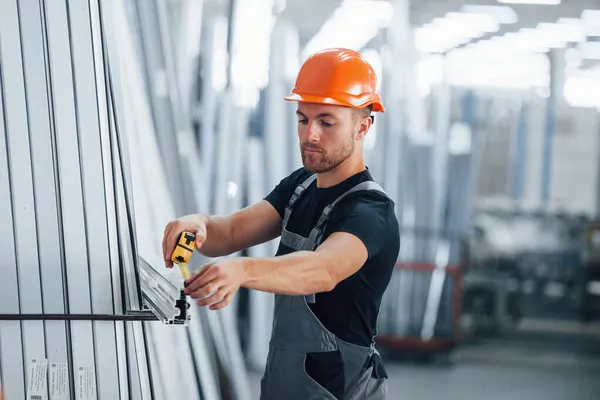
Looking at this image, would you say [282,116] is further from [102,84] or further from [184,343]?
[102,84]

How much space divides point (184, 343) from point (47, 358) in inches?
46.5

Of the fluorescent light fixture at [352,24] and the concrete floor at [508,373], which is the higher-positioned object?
the fluorescent light fixture at [352,24]

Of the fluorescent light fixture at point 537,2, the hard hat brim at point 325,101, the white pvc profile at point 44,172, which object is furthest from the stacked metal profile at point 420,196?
the white pvc profile at point 44,172

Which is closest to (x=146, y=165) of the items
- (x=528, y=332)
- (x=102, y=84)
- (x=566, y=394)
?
(x=102, y=84)

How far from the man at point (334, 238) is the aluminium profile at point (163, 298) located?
3.9 inches

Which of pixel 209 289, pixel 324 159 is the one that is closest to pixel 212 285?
pixel 209 289

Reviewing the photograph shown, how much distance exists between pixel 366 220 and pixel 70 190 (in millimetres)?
791

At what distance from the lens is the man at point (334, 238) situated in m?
1.55

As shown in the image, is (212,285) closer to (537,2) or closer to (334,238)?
(334,238)

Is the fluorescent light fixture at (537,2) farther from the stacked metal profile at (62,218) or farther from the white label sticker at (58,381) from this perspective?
the white label sticker at (58,381)

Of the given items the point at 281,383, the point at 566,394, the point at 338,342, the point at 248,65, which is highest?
the point at 248,65

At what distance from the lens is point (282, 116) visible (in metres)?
3.13

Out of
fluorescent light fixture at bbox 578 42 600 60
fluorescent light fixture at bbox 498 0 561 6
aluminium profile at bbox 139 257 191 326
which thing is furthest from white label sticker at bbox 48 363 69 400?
fluorescent light fixture at bbox 578 42 600 60

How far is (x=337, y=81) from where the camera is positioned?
5.35 feet
